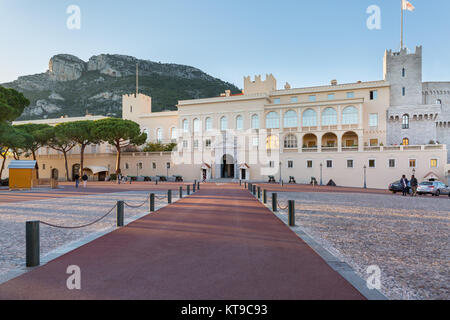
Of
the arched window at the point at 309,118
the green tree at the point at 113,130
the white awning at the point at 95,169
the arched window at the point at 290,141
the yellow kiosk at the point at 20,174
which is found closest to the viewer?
the yellow kiosk at the point at 20,174

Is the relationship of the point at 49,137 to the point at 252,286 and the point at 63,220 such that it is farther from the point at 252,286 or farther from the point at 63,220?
the point at 252,286

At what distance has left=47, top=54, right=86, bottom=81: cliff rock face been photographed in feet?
449

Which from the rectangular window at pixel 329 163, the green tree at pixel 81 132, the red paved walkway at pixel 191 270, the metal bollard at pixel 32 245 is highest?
the green tree at pixel 81 132

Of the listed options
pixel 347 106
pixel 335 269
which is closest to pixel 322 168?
pixel 347 106

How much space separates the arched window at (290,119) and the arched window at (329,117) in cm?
443

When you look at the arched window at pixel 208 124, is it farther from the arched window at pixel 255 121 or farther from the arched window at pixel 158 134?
the arched window at pixel 158 134

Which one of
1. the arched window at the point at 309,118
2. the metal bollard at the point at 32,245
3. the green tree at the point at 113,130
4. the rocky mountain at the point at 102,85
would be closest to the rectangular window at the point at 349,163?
the arched window at the point at 309,118

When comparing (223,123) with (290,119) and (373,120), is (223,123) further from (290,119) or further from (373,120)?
(373,120)

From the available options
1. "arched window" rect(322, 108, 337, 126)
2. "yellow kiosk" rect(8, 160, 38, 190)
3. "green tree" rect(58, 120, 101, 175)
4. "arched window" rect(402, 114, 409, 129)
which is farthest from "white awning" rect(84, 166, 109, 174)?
"arched window" rect(402, 114, 409, 129)

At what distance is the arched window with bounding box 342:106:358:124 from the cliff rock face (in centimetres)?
13332

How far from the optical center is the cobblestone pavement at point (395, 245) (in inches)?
181

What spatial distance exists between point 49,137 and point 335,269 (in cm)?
5486

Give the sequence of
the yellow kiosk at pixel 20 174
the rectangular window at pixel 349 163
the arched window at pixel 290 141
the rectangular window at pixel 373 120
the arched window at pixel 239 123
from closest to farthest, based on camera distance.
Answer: the yellow kiosk at pixel 20 174 < the rectangular window at pixel 349 163 < the arched window at pixel 290 141 < the rectangular window at pixel 373 120 < the arched window at pixel 239 123

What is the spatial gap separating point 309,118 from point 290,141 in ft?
15.8
